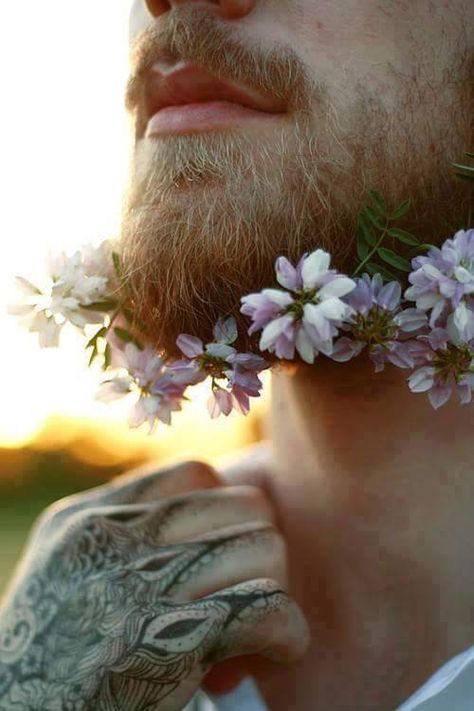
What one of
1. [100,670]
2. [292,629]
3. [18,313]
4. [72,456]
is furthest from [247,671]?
[72,456]

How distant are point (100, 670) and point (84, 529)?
0.28 meters

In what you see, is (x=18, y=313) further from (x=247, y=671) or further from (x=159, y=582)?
(x=247, y=671)

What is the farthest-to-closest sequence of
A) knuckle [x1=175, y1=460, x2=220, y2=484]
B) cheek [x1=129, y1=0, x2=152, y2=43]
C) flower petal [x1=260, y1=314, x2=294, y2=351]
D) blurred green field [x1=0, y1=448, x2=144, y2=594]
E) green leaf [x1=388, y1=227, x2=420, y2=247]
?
1. blurred green field [x1=0, y1=448, x2=144, y2=594]
2. knuckle [x1=175, y1=460, x2=220, y2=484]
3. cheek [x1=129, y1=0, x2=152, y2=43]
4. green leaf [x1=388, y1=227, x2=420, y2=247]
5. flower petal [x1=260, y1=314, x2=294, y2=351]

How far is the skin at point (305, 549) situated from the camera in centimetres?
190

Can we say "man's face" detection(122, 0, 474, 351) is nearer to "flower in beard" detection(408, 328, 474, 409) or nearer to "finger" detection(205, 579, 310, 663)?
"flower in beard" detection(408, 328, 474, 409)

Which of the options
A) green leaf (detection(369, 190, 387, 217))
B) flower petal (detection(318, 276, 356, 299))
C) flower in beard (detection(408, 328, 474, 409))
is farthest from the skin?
flower petal (detection(318, 276, 356, 299))

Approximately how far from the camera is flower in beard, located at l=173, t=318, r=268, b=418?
1787 mm

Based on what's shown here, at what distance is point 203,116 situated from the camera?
6.52 feet

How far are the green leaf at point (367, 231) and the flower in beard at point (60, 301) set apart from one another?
1.58 feet

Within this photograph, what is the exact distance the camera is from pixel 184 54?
6.52ft

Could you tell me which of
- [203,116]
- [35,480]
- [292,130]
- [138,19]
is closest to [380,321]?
[292,130]

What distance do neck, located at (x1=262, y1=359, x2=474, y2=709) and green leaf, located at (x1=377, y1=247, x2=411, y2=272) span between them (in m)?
0.31

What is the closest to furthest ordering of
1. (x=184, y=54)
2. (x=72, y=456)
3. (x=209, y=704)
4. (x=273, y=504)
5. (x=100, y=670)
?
(x=100, y=670)
(x=184, y=54)
(x=209, y=704)
(x=273, y=504)
(x=72, y=456)

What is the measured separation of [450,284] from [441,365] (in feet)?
0.46
